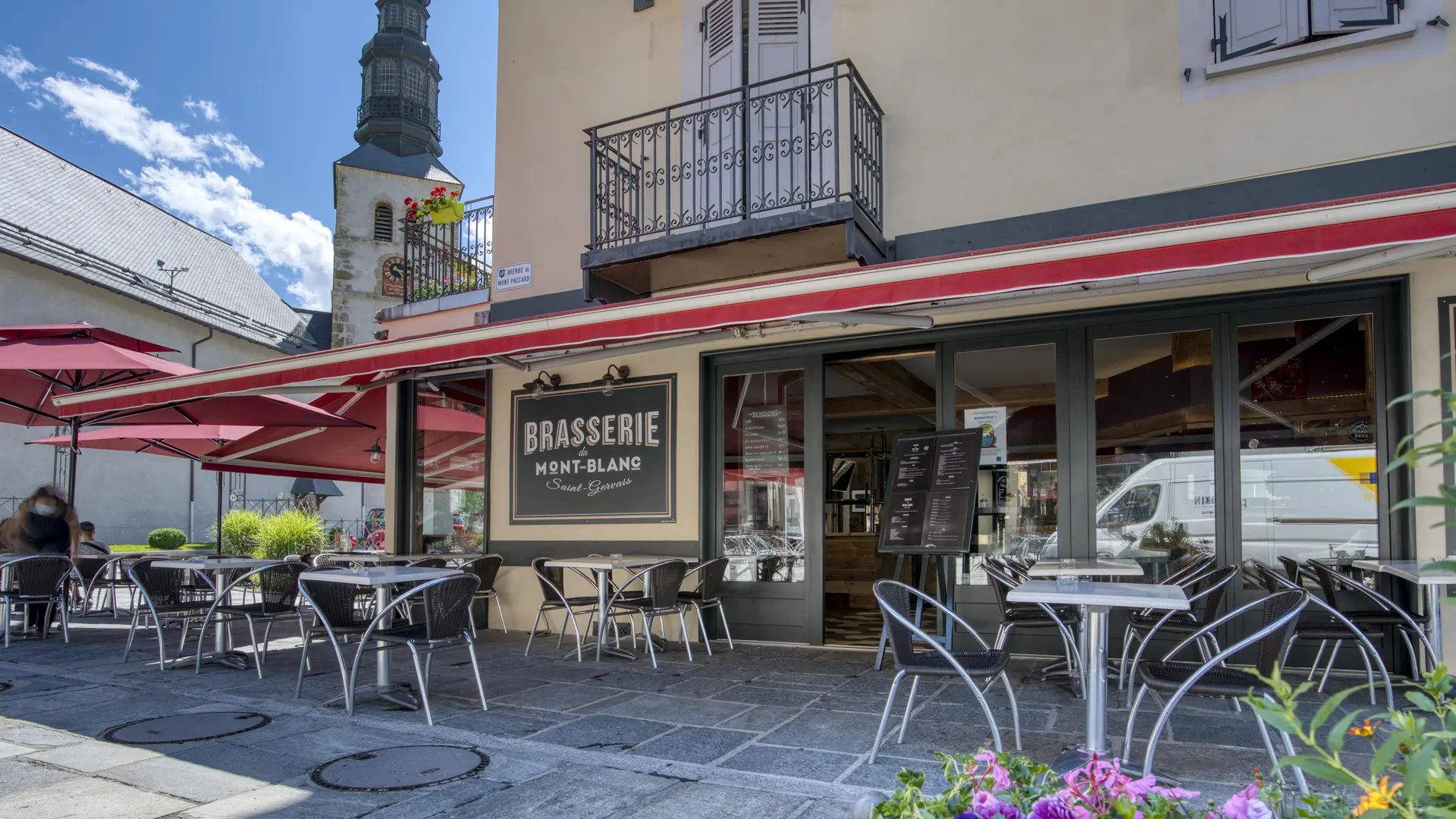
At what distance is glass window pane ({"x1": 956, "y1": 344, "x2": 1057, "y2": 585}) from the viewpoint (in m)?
6.41

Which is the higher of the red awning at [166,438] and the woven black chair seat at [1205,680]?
the red awning at [166,438]

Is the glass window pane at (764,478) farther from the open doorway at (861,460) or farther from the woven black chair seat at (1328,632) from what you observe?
the woven black chair seat at (1328,632)

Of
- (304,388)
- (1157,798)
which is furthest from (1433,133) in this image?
(304,388)

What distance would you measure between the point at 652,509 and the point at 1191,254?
478 cm

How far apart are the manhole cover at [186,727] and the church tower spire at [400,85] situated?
35.4 metres

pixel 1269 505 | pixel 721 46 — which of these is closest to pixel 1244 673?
pixel 1269 505

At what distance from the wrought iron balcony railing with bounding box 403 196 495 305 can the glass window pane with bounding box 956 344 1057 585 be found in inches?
214

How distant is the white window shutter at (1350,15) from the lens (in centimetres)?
552

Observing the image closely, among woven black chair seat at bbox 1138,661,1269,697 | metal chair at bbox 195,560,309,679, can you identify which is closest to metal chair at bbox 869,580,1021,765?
woven black chair seat at bbox 1138,661,1269,697

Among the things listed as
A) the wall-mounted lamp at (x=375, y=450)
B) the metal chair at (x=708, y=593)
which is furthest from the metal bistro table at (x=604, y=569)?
the wall-mounted lamp at (x=375, y=450)

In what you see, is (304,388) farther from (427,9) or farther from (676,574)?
(427,9)

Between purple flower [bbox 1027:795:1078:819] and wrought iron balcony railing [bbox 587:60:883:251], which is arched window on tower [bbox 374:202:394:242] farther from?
purple flower [bbox 1027:795:1078:819]

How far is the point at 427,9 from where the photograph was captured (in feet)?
130

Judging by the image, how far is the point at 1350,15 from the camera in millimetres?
5586
